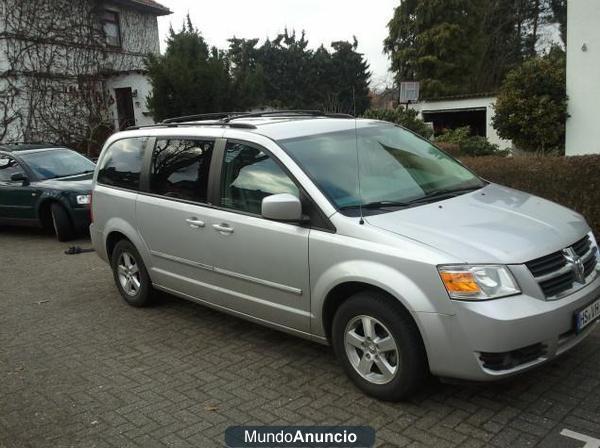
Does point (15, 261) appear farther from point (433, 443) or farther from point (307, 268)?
point (433, 443)

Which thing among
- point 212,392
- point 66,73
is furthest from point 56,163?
point 66,73

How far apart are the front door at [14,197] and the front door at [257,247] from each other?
6671 mm

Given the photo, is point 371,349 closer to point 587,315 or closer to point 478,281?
point 478,281

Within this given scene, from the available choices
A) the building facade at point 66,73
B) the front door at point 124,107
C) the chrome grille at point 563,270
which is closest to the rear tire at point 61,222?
the chrome grille at point 563,270

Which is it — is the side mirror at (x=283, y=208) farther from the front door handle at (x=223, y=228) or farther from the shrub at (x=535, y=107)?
the shrub at (x=535, y=107)

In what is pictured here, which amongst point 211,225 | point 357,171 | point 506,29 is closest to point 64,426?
point 211,225

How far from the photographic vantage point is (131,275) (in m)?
5.76

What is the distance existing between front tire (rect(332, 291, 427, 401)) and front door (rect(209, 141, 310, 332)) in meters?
0.37

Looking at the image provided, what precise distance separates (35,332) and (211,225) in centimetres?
216

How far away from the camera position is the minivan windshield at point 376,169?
155 inches

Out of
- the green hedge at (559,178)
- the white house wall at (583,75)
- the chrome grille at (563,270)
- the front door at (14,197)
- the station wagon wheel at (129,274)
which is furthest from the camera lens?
the white house wall at (583,75)

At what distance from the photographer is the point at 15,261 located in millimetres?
8453

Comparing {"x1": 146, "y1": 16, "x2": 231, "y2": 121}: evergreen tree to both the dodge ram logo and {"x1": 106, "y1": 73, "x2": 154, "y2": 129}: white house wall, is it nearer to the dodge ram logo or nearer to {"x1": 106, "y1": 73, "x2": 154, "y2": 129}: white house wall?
{"x1": 106, "y1": 73, "x2": 154, "y2": 129}: white house wall

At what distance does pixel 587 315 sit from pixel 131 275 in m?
4.10
